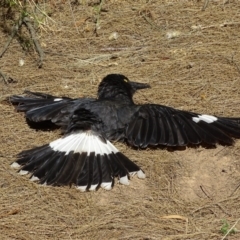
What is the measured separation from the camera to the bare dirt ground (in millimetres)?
5086

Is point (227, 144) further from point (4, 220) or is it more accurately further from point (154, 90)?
point (4, 220)

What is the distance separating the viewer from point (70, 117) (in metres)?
6.36

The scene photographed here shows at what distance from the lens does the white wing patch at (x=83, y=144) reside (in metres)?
5.72

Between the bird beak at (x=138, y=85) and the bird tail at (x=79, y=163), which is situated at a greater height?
the bird beak at (x=138, y=85)

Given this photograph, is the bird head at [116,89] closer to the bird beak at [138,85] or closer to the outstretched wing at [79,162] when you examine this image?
the bird beak at [138,85]

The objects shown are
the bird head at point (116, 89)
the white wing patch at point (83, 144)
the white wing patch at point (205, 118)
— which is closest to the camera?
the white wing patch at point (83, 144)

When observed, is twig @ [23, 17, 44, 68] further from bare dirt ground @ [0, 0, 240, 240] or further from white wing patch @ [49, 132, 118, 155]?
white wing patch @ [49, 132, 118, 155]

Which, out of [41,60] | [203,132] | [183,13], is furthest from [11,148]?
[183,13]

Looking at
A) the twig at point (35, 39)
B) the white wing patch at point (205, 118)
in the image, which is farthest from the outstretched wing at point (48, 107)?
the twig at point (35, 39)

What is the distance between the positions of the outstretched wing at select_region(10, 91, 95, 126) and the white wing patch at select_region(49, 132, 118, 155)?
1.93ft

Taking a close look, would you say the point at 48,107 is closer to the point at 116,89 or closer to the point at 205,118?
the point at 116,89

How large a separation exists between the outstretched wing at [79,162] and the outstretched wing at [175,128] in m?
0.43

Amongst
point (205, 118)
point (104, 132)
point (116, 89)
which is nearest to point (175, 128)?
point (205, 118)

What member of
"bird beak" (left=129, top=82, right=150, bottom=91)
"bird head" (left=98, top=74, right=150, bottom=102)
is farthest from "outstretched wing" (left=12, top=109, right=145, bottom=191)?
"bird beak" (left=129, top=82, right=150, bottom=91)
